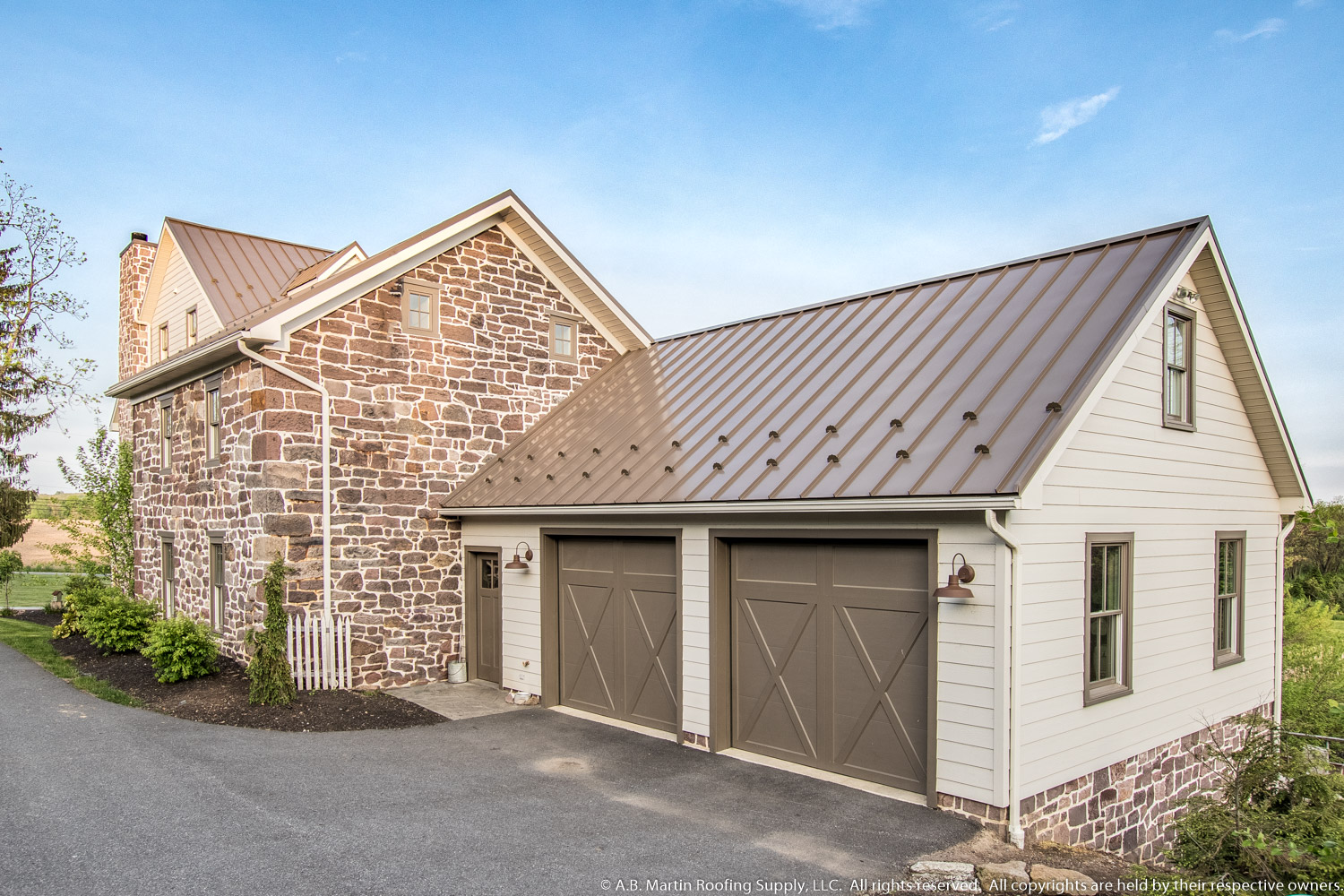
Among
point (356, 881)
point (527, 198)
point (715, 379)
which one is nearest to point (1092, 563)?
point (715, 379)

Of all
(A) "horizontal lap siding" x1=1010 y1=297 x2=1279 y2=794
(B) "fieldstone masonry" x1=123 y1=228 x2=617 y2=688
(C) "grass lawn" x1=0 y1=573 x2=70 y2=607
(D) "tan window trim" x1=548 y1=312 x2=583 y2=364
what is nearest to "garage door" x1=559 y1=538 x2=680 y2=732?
(B) "fieldstone masonry" x1=123 y1=228 x2=617 y2=688

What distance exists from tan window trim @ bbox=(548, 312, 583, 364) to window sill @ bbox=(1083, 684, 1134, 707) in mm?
10209

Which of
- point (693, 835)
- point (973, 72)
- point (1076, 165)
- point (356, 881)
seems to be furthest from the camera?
point (1076, 165)

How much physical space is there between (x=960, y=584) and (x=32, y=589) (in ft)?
125

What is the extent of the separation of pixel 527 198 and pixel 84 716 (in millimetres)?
9922

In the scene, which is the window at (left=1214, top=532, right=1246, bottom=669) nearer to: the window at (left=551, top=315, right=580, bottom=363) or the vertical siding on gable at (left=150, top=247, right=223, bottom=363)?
the window at (left=551, top=315, right=580, bottom=363)

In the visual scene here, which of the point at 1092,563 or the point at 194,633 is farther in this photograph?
the point at 194,633

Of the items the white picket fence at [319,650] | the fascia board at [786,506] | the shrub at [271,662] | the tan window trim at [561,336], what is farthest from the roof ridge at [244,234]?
the fascia board at [786,506]

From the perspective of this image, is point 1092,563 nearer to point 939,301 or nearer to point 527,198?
point 939,301

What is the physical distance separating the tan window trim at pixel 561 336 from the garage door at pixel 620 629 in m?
4.73

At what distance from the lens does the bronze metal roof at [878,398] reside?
24.7 ft

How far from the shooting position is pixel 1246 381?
1069 centimetres

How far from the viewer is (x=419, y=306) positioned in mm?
13305

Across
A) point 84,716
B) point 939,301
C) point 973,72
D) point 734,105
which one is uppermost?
point 734,105
